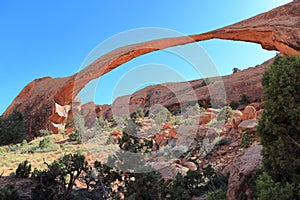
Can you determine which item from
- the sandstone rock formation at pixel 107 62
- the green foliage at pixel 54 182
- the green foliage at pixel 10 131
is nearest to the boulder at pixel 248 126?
the sandstone rock formation at pixel 107 62

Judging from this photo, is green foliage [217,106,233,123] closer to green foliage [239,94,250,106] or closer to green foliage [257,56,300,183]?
green foliage [239,94,250,106]

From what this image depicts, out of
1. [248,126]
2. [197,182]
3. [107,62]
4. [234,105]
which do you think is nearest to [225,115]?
[248,126]

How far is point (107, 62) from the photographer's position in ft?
35.6

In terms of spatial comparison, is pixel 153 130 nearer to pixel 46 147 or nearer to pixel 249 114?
pixel 249 114

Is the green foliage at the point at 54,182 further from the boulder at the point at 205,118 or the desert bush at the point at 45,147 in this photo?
the boulder at the point at 205,118

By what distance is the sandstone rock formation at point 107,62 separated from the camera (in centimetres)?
898

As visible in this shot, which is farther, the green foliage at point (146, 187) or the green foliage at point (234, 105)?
the green foliage at point (234, 105)

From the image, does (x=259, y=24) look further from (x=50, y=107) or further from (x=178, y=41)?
(x=50, y=107)

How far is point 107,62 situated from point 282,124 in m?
8.52

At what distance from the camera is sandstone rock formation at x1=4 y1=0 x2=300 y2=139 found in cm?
898

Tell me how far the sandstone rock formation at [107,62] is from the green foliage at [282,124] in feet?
18.8

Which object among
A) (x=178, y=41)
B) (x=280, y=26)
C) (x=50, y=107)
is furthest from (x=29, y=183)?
(x=280, y=26)

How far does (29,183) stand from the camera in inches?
275

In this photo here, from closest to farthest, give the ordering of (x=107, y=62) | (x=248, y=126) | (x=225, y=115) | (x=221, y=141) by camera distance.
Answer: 1. (x=248, y=126)
2. (x=221, y=141)
3. (x=107, y=62)
4. (x=225, y=115)
